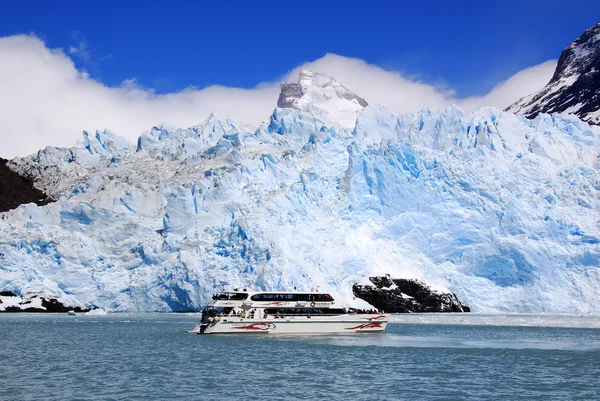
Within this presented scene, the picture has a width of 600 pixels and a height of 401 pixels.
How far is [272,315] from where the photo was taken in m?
42.4

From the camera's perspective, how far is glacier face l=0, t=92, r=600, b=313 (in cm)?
5825

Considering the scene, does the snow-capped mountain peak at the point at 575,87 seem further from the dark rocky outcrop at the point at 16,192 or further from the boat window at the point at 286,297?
the dark rocky outcrop at the point at 16,192

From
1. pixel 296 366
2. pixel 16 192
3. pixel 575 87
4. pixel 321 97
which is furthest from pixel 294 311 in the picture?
pixel 321 97

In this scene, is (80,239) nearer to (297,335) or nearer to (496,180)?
(297,335)

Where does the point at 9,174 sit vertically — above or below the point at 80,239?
above

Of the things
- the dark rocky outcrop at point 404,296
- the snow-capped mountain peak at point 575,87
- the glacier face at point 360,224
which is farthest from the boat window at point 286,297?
the snow-capped mountain peak at point 575,87

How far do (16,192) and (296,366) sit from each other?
8408cm

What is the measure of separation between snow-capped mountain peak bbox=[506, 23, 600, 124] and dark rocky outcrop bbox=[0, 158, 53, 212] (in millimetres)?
80726

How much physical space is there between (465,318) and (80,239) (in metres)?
36.3

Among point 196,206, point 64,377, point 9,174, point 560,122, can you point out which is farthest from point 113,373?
point 9,174

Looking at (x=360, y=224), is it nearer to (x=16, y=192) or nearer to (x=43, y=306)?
(x=43, y=306)

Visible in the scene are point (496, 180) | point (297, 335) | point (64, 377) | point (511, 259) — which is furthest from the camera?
point (496, 180)

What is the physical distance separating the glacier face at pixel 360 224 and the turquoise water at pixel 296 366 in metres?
16.9

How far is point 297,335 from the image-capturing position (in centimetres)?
4181
